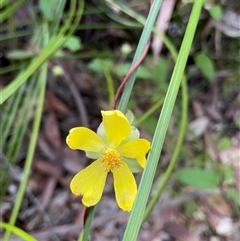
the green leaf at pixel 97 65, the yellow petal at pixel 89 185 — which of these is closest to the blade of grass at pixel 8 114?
the green leaf at pixel 97 65

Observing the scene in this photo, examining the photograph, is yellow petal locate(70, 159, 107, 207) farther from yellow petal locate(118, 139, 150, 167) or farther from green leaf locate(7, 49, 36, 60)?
green leaf locate(7, 49, 36, 60)

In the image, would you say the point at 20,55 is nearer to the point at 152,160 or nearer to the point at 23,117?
the point at 23,117

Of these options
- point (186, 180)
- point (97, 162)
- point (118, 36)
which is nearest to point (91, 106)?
point (118, 36)

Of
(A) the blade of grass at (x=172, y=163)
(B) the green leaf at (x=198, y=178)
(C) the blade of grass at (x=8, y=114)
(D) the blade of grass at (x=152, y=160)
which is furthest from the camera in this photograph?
(C) the blade of grass at (x=8, y=114)

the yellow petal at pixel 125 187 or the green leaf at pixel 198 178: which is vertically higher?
the green leaf at pixel 198 178

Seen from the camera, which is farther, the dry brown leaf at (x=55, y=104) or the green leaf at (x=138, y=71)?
the dry brown leaf at (x=55, y=104)

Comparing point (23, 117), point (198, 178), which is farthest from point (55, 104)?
point (198, 178)

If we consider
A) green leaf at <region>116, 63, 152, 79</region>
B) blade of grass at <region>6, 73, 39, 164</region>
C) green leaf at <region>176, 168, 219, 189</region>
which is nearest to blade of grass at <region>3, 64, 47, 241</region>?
blade of grass at <region>6, 73, 39, 164</region>

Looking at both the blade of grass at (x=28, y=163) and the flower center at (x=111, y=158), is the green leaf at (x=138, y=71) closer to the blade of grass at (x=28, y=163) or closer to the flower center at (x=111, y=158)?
the blade of grass at (x=28, y=163)

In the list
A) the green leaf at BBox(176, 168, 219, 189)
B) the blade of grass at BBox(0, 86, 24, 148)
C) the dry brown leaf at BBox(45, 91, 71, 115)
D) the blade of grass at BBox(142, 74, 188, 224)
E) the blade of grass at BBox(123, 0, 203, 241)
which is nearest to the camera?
the blade of grass at BBox(123, 0, 203, 241)
